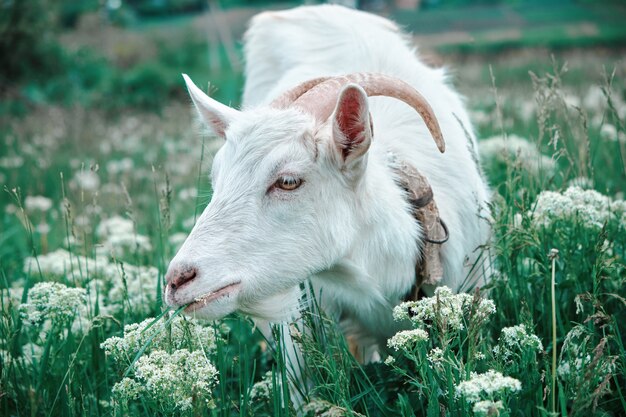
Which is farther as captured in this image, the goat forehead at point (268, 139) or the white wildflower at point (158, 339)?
the goat forehead at point (268, 139)

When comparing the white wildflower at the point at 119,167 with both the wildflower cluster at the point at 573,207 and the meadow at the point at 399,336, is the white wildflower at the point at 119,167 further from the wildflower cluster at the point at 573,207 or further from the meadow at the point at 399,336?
the wildflower cluster at the point at 573,207

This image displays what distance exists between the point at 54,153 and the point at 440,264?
6116mm

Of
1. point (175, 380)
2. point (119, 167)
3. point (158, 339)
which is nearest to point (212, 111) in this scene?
point (158, 339)

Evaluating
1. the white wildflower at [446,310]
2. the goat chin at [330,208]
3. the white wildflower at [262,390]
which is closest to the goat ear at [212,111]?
the goat chin at [330,208]

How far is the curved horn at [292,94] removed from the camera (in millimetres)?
2672

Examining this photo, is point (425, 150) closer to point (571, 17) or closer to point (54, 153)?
point (54, 153)

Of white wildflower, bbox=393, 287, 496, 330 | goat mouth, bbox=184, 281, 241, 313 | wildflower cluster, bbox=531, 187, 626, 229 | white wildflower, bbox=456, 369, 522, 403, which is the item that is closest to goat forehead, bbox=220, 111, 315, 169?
goat mouth, bbox=184, 281, 241, 313

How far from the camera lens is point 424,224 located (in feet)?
8.78

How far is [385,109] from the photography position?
324cm

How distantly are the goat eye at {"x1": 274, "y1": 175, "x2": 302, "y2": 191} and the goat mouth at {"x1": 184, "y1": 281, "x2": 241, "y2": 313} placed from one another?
38cm

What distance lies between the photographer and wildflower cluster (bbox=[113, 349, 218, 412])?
1.78 metres

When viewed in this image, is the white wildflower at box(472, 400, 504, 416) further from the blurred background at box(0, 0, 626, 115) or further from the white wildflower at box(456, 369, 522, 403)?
the blurred background at box(0, 0, 626, 115)

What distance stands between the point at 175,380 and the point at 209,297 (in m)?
0.39

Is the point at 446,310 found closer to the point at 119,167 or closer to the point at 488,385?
the point at 488,385
